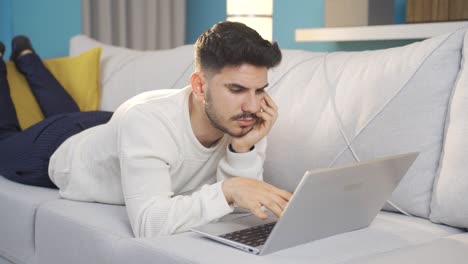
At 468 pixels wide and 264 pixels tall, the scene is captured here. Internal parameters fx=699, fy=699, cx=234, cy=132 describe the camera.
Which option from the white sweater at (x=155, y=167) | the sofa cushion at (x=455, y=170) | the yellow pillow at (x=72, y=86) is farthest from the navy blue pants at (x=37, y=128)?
the sofa cushion at (x=455, y=170)

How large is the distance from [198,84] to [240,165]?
23 cm

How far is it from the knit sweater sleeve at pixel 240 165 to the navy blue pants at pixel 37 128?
2.29 feet

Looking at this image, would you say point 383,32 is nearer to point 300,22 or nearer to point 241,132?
point 300,22

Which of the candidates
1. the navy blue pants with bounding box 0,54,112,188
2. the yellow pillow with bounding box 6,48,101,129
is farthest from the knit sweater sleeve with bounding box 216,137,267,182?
the yellow pillow with bounding box 6,48,101,129

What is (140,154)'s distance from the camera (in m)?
1.59

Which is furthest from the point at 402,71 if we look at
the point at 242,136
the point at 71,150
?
the point at 71,150

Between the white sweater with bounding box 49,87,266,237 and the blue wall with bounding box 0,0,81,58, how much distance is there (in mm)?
1759

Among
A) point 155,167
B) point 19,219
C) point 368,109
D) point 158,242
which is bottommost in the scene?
point 19,219

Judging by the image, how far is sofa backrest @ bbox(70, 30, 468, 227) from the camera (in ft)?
5.45

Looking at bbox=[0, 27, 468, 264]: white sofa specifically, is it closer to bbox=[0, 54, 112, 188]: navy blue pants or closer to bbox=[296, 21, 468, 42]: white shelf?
bbox=[0, 54, 112, 188]: navy blue pants

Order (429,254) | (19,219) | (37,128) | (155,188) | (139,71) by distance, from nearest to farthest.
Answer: (429,254), (155,188), (19,219), (37,128), (139,71)

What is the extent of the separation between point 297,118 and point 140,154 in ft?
1.69

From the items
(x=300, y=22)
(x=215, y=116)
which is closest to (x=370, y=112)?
(x=215, y=116)

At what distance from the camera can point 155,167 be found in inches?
62.7
